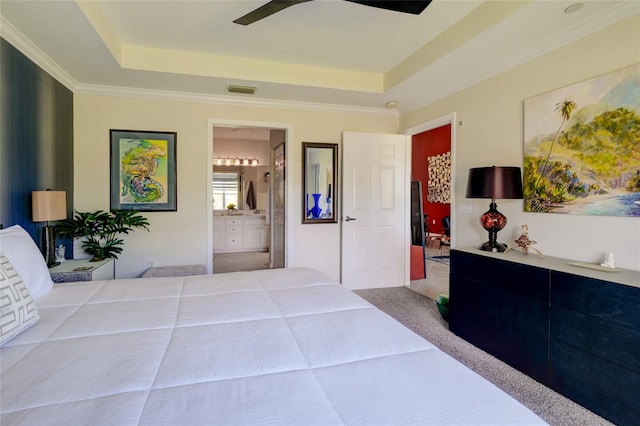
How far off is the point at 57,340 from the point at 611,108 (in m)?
3.26

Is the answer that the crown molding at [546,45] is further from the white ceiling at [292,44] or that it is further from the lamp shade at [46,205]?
the lamp shade at [46,205]

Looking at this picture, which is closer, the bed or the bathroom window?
the bed

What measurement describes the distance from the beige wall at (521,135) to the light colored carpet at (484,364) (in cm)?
90

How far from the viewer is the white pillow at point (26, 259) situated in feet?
5.55

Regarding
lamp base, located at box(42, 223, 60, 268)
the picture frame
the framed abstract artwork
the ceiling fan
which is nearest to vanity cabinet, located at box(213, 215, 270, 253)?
the picture frame

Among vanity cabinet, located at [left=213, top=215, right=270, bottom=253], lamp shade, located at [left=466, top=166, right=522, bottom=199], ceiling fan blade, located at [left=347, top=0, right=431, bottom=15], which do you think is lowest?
vanity cabinet, located at [left=213, top=215, right=270, bottom=253]

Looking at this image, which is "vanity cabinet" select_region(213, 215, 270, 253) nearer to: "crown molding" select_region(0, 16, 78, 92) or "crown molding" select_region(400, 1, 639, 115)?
"crown molding" select_region(0, 16, 78, 92)

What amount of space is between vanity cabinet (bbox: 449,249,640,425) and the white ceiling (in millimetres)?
1699

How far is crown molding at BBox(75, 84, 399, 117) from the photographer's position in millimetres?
3684

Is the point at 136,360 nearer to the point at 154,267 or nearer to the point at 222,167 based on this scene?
the point at 154,267

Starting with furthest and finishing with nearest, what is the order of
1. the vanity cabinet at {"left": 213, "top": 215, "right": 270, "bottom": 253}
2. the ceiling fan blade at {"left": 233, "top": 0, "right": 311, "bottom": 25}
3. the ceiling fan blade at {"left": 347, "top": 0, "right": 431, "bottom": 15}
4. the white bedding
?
the vanity cabinet at {"left": 213, "top": 215, "right": 270, "bottom": 253}, the ceiling fan blade at {"left": 233, "top": 0, "right": 311, "bottom": 25}, the ceiling fan blade at {"left": 347, "top": 0, "right": 431, "bottom": 15}, the white bedding

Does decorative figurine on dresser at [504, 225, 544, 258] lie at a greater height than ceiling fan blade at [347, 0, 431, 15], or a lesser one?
lesser

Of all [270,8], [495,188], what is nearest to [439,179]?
[495,188]

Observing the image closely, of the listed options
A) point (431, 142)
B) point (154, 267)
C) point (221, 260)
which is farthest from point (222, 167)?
point (431, 142)
